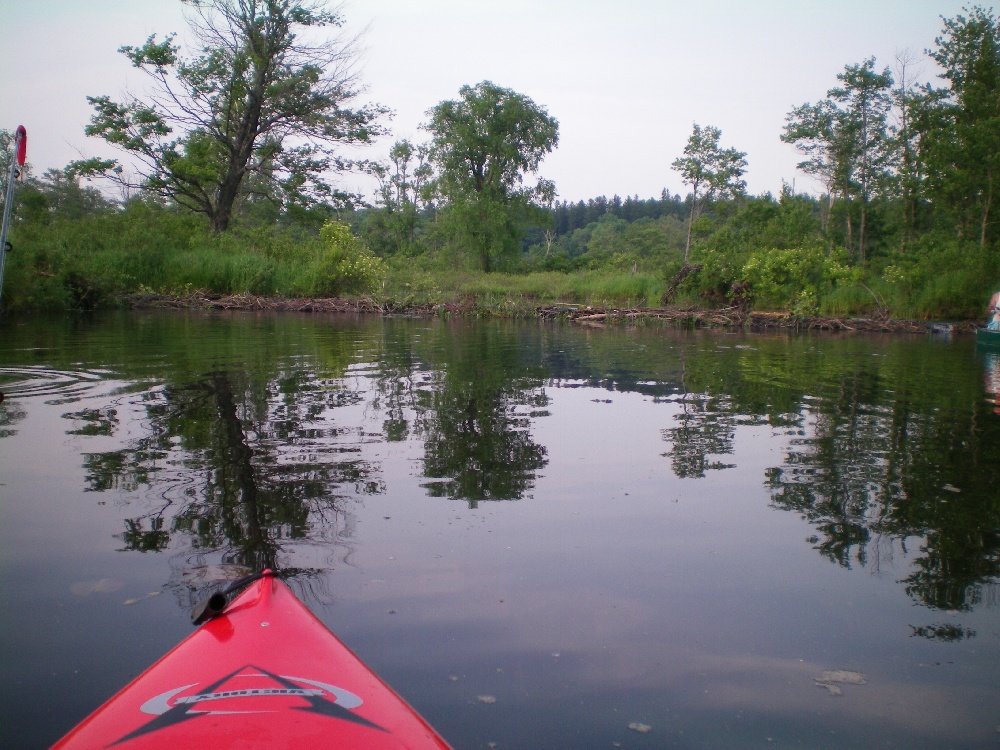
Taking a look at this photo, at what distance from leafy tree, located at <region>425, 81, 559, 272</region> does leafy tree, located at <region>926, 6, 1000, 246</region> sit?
2600 centimetres

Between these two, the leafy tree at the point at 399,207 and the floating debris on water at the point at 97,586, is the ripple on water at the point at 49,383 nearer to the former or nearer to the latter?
the floating debris on water at the point at 97,586

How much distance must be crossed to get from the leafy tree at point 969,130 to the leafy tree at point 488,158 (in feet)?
85.3

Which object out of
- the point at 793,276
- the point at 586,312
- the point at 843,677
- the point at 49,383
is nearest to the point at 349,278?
the point at 586,312

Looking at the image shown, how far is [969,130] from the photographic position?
2967cm

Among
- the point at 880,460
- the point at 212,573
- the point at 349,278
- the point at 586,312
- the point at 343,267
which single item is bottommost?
the point at 212,573

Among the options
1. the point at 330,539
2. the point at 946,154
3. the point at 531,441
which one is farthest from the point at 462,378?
the point at 946,154

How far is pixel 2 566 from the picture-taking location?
→ 3.82 m

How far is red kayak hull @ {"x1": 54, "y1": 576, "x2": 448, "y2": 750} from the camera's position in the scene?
186 centimetres

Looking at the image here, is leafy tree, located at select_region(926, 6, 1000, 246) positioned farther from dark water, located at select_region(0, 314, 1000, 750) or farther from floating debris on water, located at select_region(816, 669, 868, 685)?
floating debris on water, located at select_region(816, 669, 868, 685)

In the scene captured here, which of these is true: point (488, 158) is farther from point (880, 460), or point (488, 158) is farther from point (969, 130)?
point (880, 460)

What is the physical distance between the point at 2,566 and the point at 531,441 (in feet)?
13.4

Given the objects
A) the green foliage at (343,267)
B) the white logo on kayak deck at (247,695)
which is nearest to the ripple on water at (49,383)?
the white logo on kayak deck at (247,695)

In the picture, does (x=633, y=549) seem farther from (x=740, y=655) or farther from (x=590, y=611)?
(x=740, y=655)

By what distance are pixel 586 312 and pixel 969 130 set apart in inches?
661
